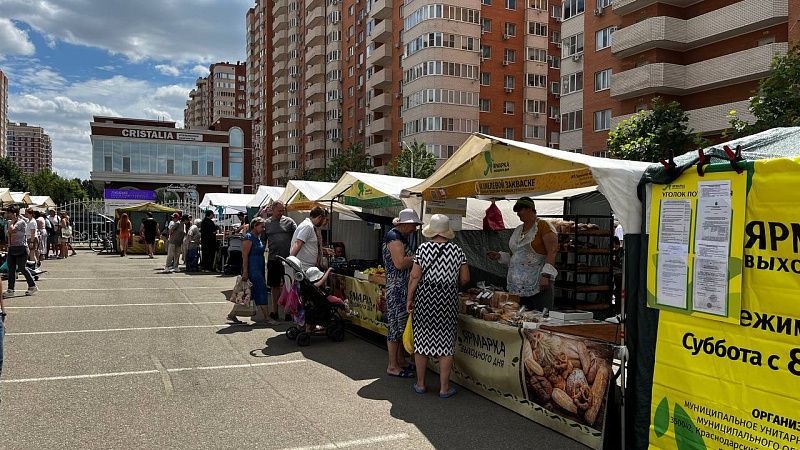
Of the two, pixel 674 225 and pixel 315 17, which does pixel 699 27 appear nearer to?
pixel 674 225

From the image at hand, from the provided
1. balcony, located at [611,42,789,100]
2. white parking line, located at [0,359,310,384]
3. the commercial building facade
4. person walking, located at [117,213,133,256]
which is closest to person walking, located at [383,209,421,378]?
white parking line, located at [0,359,310,384]

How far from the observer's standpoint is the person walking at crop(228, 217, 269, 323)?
1027 centimetres

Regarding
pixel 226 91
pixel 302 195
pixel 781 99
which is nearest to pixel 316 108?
pixel 781 99

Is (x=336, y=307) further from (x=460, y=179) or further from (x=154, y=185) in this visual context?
(x=154, y=185)

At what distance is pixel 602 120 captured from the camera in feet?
123

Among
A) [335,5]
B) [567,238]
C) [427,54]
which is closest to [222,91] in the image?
[335,5]

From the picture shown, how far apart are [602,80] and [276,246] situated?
32.1 metres

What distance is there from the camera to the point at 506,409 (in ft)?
19.0

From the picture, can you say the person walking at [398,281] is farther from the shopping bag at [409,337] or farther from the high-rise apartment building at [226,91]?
the high-rise apartment building at [226,91]

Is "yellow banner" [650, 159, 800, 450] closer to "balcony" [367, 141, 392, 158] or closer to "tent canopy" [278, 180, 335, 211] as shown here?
"tent canopy" [278, 180, 335, 211]

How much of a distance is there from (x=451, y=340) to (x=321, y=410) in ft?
4.82

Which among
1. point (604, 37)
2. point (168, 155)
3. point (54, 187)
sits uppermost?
point (604, 37)

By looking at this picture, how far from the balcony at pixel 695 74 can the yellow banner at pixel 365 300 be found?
26.2m

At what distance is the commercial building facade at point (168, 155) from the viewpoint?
67.2 metres
